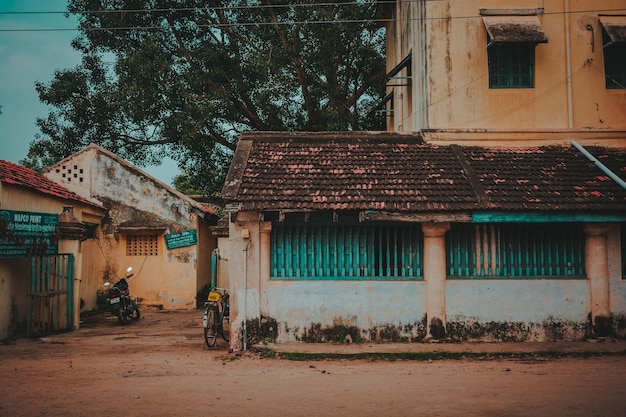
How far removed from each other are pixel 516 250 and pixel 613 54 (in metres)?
5.64

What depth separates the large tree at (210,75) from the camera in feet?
60.1

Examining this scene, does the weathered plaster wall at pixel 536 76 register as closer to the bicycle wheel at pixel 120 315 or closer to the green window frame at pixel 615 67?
the green window frame at pixel 615 67

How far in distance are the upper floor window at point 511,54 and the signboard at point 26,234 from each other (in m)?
10.5

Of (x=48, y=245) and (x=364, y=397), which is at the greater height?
(x=48, y=245)

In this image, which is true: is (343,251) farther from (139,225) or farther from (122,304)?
(139,225)

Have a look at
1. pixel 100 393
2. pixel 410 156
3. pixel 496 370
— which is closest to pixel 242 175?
pixel 410 156

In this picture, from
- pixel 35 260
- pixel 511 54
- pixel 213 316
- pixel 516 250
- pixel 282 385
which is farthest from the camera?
pixel 511 54

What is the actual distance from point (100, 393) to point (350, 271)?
4.98m

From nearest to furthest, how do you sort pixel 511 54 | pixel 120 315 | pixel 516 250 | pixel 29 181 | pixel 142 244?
pixel 516 250 < pixel 511 54 < pixel 29 181 < pixel 120 315 < pixel 142 244

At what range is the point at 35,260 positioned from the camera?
11703 mm

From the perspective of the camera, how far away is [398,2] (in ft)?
52.3

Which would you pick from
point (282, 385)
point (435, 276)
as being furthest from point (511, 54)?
point (282, 385)

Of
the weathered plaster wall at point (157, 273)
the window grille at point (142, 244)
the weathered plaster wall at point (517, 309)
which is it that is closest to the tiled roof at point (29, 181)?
the window grille at point (142, 244)

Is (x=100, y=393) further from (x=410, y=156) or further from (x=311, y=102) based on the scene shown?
(x=311, y=102)
